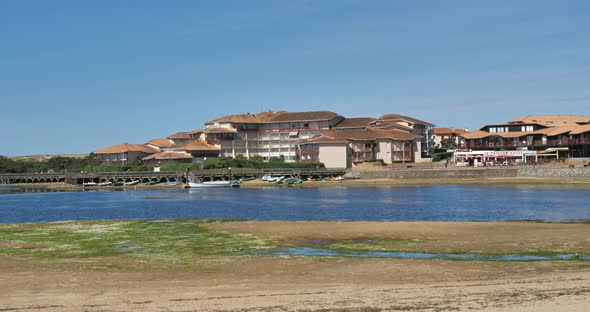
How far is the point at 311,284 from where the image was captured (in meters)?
24.4

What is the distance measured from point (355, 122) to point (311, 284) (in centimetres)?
14940

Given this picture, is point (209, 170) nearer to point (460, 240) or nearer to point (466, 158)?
point (466, 158)

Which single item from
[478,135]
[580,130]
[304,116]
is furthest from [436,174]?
[304,116]

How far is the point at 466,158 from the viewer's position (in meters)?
142

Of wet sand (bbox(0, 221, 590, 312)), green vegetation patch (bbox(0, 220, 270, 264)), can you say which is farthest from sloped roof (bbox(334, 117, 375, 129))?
wet sand (bbox(0, 221, 590, 312))

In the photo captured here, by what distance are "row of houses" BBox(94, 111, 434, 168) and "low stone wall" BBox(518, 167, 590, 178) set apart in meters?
36.8

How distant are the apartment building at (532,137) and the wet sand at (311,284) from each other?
106 metres

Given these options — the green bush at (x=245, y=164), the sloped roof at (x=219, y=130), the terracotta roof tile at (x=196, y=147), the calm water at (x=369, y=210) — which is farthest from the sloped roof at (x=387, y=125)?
the calm water at (x=369, y=210)

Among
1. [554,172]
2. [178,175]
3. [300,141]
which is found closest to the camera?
[554,172]

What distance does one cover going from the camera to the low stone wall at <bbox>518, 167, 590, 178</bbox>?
4331 inches

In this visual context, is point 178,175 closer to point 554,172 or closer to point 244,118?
point 244,118

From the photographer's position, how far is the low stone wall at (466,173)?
112188 millimetres

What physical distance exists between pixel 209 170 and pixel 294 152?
99.3ft

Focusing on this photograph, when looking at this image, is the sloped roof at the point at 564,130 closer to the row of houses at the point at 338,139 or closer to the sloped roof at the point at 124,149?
the row of houses at the point at 338,139
